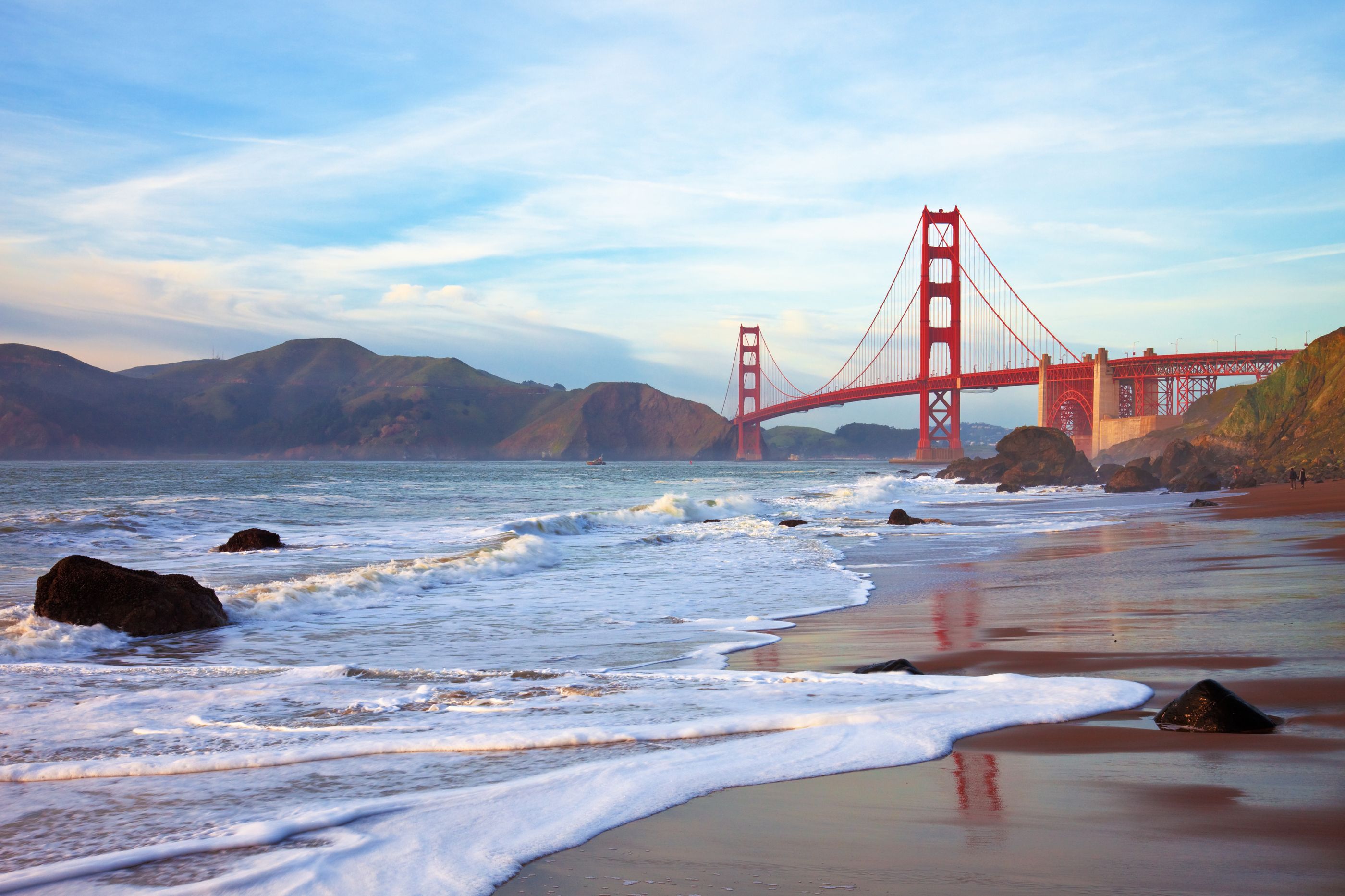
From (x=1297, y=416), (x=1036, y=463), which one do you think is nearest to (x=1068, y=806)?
(x=1297, y=416)

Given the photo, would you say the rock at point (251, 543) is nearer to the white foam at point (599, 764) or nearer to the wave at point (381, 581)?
the wave at point (381, 581)

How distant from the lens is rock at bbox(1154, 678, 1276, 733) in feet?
9.61

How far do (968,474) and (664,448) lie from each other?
3052 inches

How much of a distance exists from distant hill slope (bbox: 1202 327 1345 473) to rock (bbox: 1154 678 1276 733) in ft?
81.6

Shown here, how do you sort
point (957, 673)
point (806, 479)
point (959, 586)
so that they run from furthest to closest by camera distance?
1. point (806, 479)
2. point (959, 586)
3. point (957, 673)

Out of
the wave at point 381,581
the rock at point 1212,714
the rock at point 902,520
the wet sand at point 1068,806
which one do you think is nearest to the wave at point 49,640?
the wave at point 381,581

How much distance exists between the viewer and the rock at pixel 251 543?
1253 cm

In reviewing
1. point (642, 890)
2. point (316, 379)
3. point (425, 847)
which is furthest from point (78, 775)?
point (316, 379)

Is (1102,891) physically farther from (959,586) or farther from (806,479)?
(806,479)

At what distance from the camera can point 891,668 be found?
14.2ft

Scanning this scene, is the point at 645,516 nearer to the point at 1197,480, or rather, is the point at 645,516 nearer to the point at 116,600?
the point at 116,600

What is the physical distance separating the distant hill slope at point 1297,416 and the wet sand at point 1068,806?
77.7ft

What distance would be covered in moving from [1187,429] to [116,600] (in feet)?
178

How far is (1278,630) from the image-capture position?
15.2 ft
